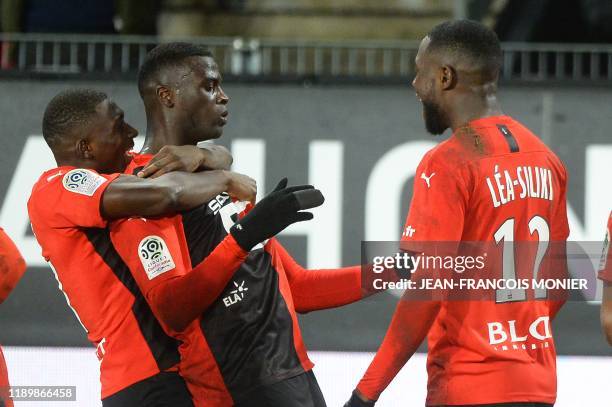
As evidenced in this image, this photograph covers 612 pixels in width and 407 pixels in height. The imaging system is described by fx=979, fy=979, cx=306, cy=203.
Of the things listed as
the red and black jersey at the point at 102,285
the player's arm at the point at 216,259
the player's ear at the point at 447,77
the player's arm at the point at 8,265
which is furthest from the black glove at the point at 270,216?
the player's arm at the point at 8,265

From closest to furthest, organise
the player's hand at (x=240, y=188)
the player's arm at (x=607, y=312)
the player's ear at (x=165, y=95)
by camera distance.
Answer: the player's arm at (x=607, y=312) → the player's hand at (x=240, y=188) → the player's ear at (x=165, y=95)

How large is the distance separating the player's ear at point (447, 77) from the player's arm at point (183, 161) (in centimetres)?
83

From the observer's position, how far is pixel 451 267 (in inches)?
122

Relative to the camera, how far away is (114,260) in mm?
3312

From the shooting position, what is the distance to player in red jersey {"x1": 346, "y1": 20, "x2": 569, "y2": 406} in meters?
3.09

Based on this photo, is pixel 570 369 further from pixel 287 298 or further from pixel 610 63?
pixel 287 298

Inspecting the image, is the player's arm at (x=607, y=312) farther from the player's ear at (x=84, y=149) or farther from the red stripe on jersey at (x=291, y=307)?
the player's ear at (x=84, y=149)

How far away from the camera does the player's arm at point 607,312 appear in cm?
284

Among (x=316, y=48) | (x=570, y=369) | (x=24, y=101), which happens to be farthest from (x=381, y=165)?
(x=24, y=101)

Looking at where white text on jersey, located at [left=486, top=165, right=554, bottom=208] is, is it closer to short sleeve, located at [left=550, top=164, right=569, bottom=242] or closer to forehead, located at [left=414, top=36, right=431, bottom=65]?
short sleeve, located at [left=550, top=164, right=569, bottom=242]

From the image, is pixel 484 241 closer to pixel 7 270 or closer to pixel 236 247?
pixel 236 247

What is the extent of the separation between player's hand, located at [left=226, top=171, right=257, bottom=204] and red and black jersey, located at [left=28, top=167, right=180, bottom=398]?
40 centimetres

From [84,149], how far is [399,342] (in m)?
1.33

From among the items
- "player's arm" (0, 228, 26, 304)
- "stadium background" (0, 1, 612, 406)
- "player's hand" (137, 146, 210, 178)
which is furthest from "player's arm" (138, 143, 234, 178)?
"stadium background" (0, 1, 612, 406)
